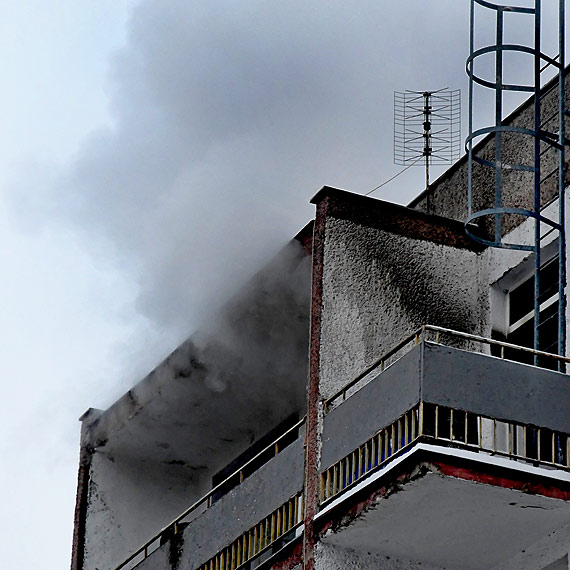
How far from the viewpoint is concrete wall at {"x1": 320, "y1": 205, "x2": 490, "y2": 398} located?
59.7ft

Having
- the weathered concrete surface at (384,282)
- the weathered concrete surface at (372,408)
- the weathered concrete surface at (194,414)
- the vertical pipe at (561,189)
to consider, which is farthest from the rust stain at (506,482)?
the weathered concrete surface at (194,414)

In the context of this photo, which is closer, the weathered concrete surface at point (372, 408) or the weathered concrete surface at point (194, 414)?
the weathered concrete surface at point (372, 408)

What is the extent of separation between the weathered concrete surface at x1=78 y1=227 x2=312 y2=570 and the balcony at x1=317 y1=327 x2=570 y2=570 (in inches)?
162

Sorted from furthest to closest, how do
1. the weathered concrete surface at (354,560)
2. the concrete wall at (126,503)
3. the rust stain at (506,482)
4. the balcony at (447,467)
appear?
the concrete wall at (126,503)
the weathered concrete surface at (354,560)
the balcony at (447,467)
the rust stain at (506,482)

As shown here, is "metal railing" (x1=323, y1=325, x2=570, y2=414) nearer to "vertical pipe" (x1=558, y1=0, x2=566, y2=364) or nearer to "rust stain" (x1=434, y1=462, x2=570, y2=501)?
"vertical pipe" (x1=558, y1=0, x2=566, y2=364)

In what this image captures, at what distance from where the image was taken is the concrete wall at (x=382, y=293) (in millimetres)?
18188

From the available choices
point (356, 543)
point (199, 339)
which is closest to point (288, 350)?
point (199, 339)

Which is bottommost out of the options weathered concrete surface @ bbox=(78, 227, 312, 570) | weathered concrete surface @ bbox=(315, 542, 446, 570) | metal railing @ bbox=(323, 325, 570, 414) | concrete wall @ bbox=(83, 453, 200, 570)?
weathered concrete surface @ bbox=(315, 542, 446, 570)

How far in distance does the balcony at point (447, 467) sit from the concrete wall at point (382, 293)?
1.06m

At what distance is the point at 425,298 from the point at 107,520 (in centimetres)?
662

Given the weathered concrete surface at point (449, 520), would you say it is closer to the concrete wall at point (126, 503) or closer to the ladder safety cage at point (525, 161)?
the ladder safety cage at point (525, 161)

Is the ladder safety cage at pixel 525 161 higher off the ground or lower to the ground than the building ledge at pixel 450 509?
higher

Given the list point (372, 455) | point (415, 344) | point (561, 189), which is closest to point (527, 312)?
point (561, 189)

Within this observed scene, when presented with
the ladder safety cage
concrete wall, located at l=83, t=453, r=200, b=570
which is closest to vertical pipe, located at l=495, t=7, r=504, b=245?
the ladder safety cage
